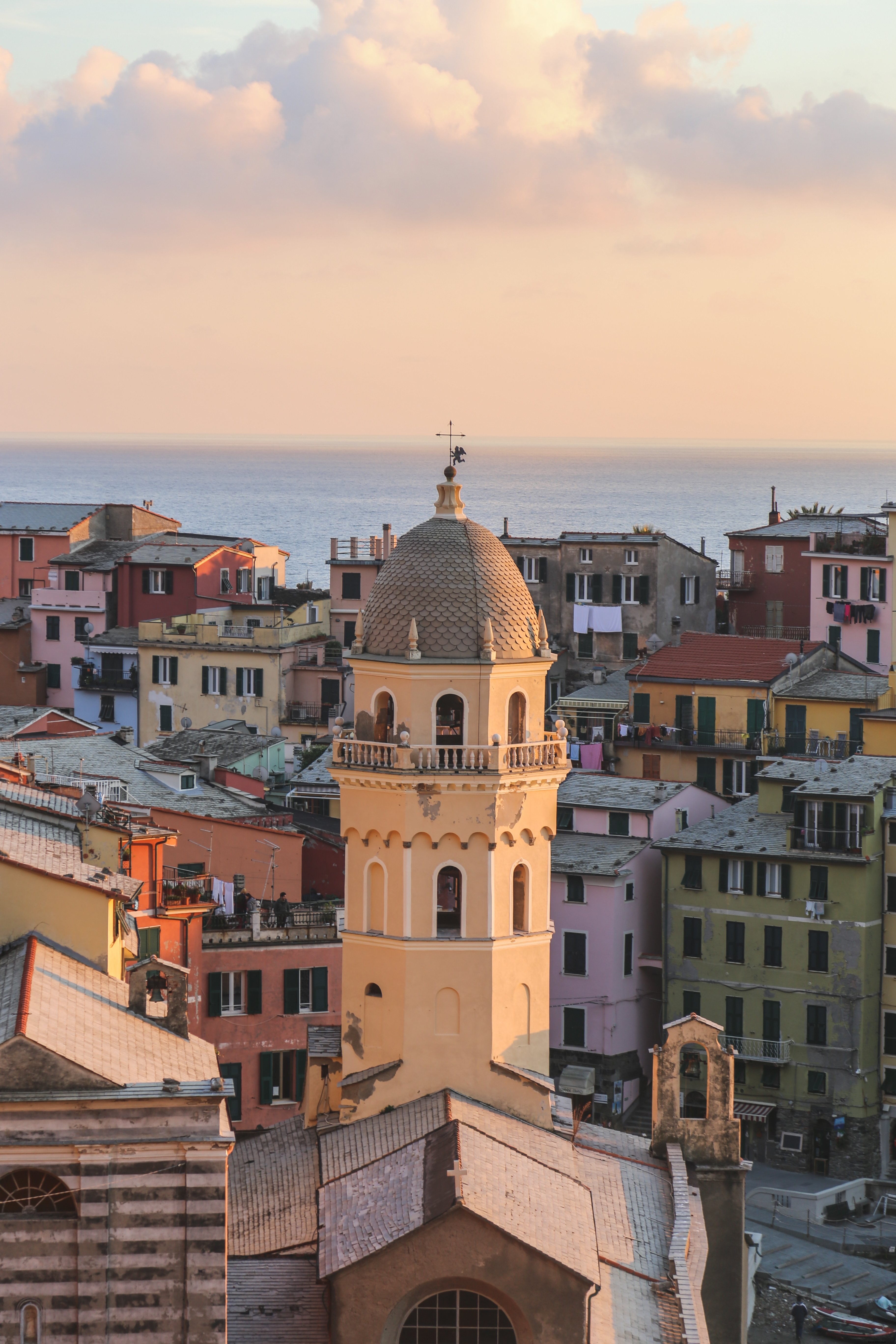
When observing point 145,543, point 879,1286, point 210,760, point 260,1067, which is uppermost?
point 145,543

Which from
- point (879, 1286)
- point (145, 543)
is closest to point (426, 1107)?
point (879, 1286)

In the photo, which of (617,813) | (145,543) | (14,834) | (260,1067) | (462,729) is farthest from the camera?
(145,543)

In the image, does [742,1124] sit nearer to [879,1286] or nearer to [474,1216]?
[879,1286]

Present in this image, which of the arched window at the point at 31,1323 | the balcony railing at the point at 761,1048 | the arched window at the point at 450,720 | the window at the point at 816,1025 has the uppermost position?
the arched window at the point at 450,720

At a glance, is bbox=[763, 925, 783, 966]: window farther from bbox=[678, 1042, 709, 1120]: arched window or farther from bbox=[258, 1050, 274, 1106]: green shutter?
bbox=[678, 1042, 709, 1120]: arched window

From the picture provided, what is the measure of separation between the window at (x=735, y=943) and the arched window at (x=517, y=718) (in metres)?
28.1

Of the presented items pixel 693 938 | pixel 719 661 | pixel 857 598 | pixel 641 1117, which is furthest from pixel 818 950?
pixel 857 598

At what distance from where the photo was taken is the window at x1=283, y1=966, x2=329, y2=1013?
5588cm

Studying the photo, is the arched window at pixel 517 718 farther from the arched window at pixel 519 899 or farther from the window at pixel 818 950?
the window at pixel 818 950

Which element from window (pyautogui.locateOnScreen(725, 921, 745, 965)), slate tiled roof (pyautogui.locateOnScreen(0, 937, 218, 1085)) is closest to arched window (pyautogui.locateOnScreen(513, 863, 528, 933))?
slate tiled roof (pyautogui.locateOnScreen(0, 937, 218, 1085))

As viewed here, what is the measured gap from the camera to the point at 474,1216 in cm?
3191

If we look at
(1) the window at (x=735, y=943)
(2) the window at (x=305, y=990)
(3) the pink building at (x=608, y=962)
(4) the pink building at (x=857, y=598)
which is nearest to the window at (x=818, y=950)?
(1) the window at (x=735, y=943)

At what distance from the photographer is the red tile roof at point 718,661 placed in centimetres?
8394

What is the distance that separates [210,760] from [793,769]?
63.6 feet
